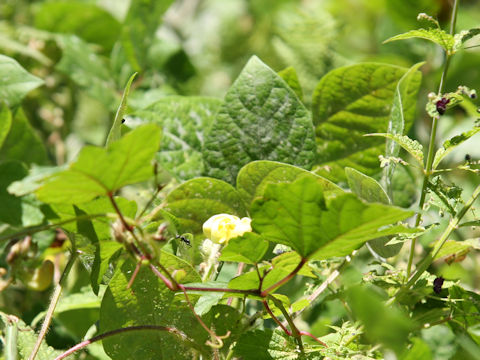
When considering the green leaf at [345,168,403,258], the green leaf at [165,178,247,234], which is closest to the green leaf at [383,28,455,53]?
the green leaf at [345,168,403,258]

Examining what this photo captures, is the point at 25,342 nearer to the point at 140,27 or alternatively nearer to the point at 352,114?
the point at 352,114

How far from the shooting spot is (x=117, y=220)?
1.54 feet

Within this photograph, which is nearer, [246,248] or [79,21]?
[246,248]

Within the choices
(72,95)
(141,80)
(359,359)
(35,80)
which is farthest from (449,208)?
(72,95)

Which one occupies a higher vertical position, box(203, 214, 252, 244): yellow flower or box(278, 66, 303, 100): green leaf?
box(278, 66, 303, 100): green leaf

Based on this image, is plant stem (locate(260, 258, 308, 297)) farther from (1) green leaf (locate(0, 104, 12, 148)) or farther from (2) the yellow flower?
(1) green leaf (locate(0, 104, 12, 148))

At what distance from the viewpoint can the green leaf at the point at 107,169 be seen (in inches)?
15.8

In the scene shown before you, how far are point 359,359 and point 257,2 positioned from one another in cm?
146

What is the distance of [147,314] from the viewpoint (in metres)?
0.54

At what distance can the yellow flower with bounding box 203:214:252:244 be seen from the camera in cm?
53

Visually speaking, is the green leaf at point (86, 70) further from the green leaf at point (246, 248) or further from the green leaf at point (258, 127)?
the green leaf at point (246, 248)

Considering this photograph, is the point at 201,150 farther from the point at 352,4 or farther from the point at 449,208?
the point at 352,4

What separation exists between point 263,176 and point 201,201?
8cm

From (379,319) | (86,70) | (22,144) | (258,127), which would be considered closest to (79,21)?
(86,70)
